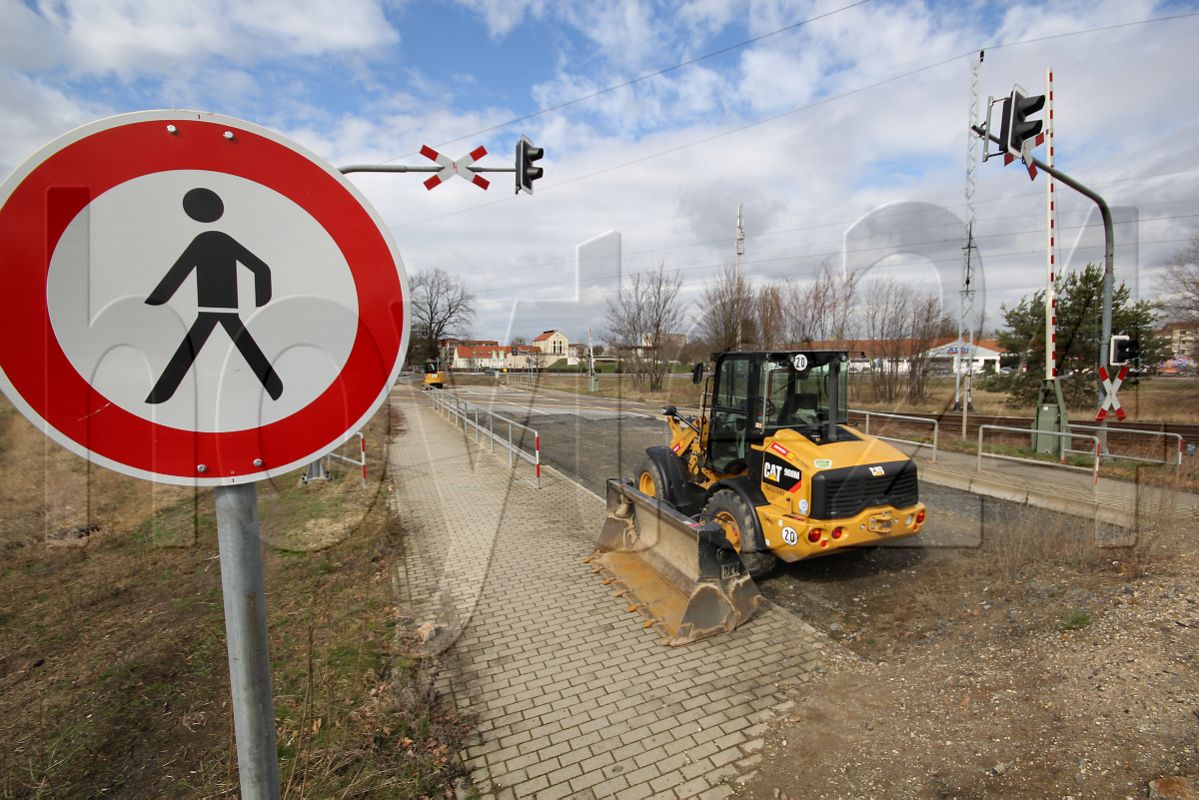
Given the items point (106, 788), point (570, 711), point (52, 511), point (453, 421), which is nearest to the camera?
point (106, 788)

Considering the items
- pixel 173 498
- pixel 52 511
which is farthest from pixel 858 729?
pixel 52 511

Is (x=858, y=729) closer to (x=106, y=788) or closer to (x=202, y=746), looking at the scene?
(x=202, y=746)

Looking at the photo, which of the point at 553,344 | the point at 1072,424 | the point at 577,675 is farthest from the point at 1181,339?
the point at 553,344

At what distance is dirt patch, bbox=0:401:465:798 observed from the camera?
3166 millimetres

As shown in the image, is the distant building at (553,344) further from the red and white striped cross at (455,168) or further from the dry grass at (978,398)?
the red and white striped cross at (455,168)

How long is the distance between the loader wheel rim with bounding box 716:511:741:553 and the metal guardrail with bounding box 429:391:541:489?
13.9 feet

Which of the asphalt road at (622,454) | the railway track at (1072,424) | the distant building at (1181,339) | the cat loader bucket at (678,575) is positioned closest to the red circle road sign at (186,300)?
the cat loader bucket at (678,575)

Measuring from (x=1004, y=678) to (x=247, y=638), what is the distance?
14.0 feet

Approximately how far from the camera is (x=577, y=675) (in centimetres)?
414

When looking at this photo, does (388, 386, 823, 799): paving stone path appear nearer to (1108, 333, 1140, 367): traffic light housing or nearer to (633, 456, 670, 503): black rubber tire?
(633, 456, 670, 503): black rubber tire

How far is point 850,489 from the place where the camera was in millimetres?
5227

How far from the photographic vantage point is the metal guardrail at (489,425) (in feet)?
39.3

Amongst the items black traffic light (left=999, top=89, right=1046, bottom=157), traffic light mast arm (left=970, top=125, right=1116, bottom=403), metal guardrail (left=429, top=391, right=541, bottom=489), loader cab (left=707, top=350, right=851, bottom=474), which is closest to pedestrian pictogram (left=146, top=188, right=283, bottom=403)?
loader cab (left=707, top=350, right=851, bottom=474)

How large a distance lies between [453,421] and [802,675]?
1721 centimetres
